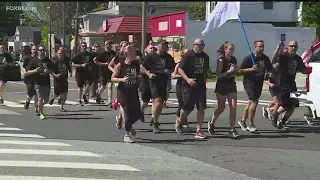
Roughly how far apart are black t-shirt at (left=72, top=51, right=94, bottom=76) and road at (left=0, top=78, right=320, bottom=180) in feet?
8.96

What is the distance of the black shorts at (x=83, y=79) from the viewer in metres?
14.5

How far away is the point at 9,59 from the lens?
48.4 feet

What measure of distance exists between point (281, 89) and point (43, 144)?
4.69 m

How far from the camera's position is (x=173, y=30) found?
3300 centimetres

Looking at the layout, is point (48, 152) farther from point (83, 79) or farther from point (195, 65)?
point (83, 79)

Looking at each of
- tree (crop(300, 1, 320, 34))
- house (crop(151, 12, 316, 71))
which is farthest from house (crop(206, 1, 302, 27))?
house (crop(151, 12, 316, 71))

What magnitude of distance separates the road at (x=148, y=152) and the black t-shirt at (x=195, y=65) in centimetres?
116

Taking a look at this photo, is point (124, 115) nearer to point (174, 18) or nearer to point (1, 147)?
point (1, 147)

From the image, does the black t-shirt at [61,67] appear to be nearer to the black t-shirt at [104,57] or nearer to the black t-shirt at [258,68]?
the black t-shirt at [104,57]

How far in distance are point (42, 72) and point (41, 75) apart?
0.11 meters

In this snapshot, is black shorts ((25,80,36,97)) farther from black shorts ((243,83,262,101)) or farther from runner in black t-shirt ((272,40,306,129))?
runner in black t-shirt ((272,40,306,129))

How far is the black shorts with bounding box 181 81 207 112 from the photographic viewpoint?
922 centimetres

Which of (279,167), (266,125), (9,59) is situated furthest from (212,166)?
(9,59)

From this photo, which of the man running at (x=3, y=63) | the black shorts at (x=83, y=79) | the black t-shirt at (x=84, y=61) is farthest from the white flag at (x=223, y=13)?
the man running at (x=3, y=63)
